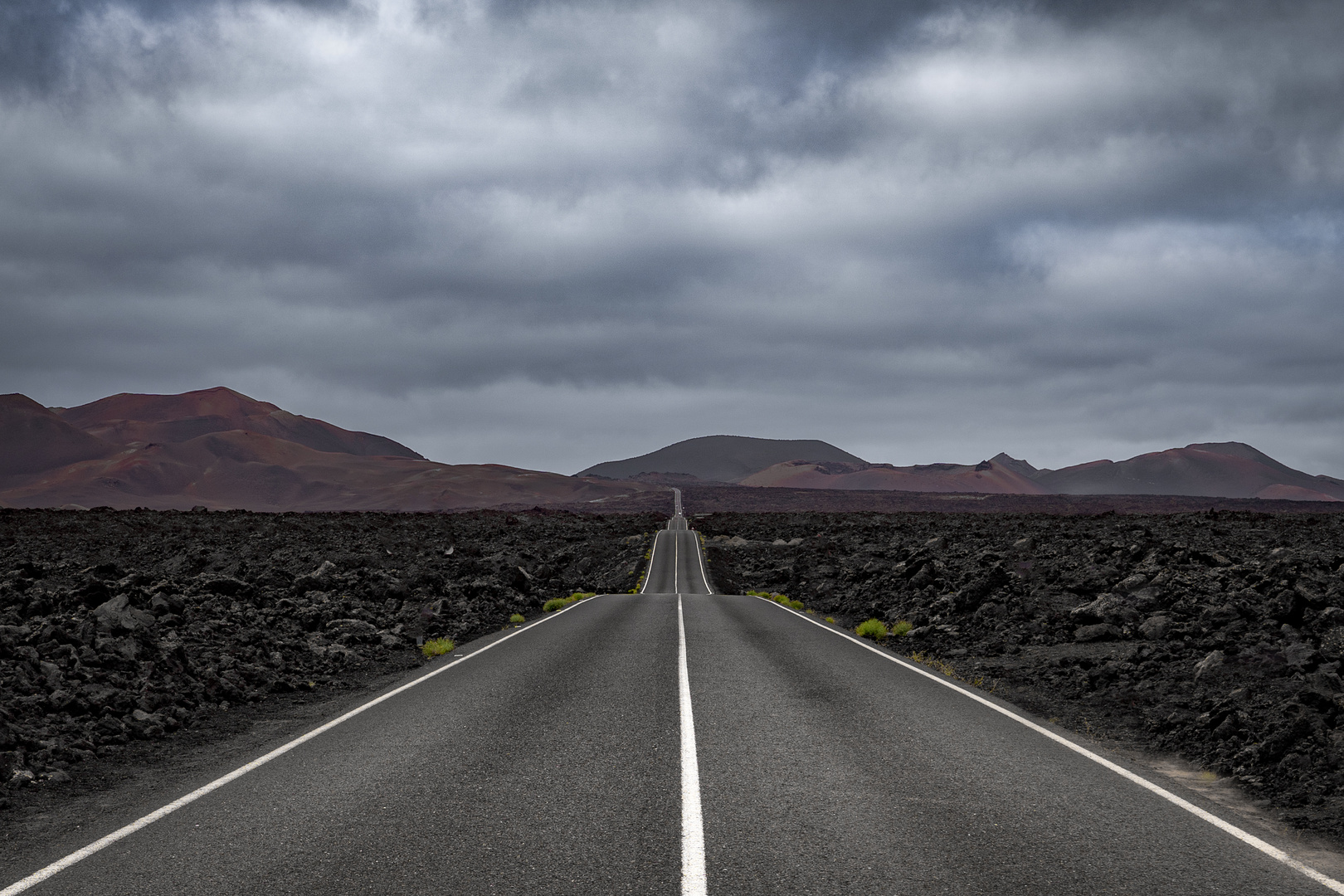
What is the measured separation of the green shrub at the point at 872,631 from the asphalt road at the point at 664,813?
949 centimetres

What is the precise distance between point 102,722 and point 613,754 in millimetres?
6767

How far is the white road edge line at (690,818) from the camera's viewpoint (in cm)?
552

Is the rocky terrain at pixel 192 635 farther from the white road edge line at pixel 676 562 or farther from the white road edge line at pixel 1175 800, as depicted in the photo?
the white road edge line at pixel 1175 800

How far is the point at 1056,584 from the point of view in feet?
75.3

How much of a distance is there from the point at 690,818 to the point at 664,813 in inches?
10.4

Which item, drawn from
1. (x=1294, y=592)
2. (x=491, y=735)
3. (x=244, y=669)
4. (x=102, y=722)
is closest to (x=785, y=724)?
(x=491, y=735)

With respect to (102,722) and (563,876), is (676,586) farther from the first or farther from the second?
(563,876)

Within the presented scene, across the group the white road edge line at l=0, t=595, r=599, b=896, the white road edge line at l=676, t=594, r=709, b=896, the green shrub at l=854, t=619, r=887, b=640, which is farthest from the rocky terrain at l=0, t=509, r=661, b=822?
the green shrub at l=854, t=619, r=887, b=640

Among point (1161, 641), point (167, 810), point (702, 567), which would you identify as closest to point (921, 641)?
point (1161, 641)

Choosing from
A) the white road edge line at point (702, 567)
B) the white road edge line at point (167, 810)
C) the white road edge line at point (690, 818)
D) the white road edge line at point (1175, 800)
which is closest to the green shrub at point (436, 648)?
the white road edge line at point (167, 810)

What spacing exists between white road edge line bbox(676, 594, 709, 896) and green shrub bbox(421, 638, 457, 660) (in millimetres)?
7830

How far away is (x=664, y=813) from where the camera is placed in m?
6.96

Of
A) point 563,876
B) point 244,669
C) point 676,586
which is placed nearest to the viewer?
point 563,876

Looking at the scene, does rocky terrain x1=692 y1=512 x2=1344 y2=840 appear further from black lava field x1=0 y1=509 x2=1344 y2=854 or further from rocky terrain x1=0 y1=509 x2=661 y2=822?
rocky terrain x1=0 y1=509 x2=661 y2=822
